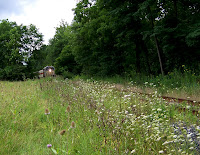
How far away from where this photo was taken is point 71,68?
42.6 m

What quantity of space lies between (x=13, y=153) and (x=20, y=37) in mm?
33702

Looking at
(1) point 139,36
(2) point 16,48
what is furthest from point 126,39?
(2) point 16,48

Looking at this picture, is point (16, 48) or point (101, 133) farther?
point (16, 48)

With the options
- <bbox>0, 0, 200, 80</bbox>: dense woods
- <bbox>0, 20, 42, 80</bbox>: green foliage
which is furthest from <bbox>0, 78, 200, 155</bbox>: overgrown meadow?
<bbox>0, 20, 42, 80</bbox>: green foliage

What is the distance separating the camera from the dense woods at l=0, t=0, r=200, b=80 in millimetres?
12305

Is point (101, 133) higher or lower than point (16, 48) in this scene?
lower

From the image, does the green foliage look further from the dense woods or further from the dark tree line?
the dark tree line

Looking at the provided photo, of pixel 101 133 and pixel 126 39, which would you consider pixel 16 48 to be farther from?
pixel 101 133

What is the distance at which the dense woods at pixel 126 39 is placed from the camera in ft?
40.4

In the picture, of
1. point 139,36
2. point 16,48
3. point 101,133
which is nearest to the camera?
point 101,133

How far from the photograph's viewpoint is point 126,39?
16.1 metres

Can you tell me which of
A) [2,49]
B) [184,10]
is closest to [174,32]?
[184,10]

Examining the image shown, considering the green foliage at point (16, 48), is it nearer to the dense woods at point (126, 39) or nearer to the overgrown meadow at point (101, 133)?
the dense woods at point (126, 39)

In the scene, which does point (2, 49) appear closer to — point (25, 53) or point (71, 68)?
point (25, 53)
